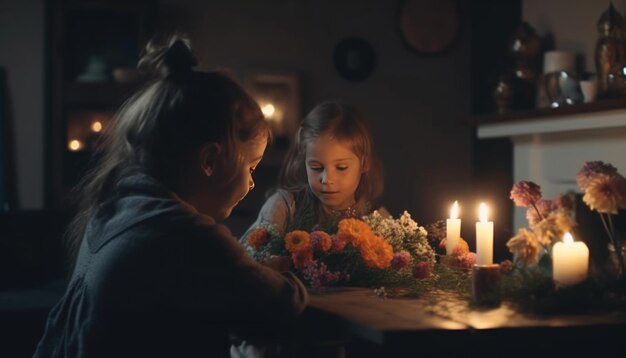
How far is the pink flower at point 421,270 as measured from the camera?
6.23ft

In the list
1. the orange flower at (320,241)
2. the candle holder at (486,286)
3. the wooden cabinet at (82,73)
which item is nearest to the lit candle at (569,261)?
the candle holder at (486,286)

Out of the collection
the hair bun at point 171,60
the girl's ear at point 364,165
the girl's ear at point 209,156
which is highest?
the hair bun at point 171,60

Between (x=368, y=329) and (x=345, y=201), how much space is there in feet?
4.13

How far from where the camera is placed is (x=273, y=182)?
5.25 meters

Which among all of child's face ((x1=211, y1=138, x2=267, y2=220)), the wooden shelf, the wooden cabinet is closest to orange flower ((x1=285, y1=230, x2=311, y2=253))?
child's face ((x1=211, y1=138, x2=267, y2=220))

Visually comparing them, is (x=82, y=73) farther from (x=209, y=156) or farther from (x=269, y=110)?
(x=209, y=156)

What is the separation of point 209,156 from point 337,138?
42.7 inches

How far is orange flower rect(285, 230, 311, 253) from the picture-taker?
1.86 meters

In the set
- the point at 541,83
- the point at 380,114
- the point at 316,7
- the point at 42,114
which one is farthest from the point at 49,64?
the point at 541,83

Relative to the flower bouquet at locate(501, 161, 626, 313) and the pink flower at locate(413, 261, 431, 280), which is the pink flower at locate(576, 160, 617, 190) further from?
the pink flower at locate(413, 261, 431, 280)

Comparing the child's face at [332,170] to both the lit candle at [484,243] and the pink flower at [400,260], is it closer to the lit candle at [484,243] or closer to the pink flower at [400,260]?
the pink flower at [400,260]

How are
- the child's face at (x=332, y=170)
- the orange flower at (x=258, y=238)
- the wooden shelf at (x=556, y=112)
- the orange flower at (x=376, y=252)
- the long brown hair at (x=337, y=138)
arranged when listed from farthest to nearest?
the wooden shelf at (x=556, y=112) < the long brown hair at (x=337, y=138) < the child's face at (x=332, y=170) < the orange flower at (x=258, y=238) < the orange flower at (x=376, y=252)

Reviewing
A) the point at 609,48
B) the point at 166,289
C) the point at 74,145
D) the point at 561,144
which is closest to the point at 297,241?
the point at 166,289

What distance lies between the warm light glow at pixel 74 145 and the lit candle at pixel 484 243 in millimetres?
3428
